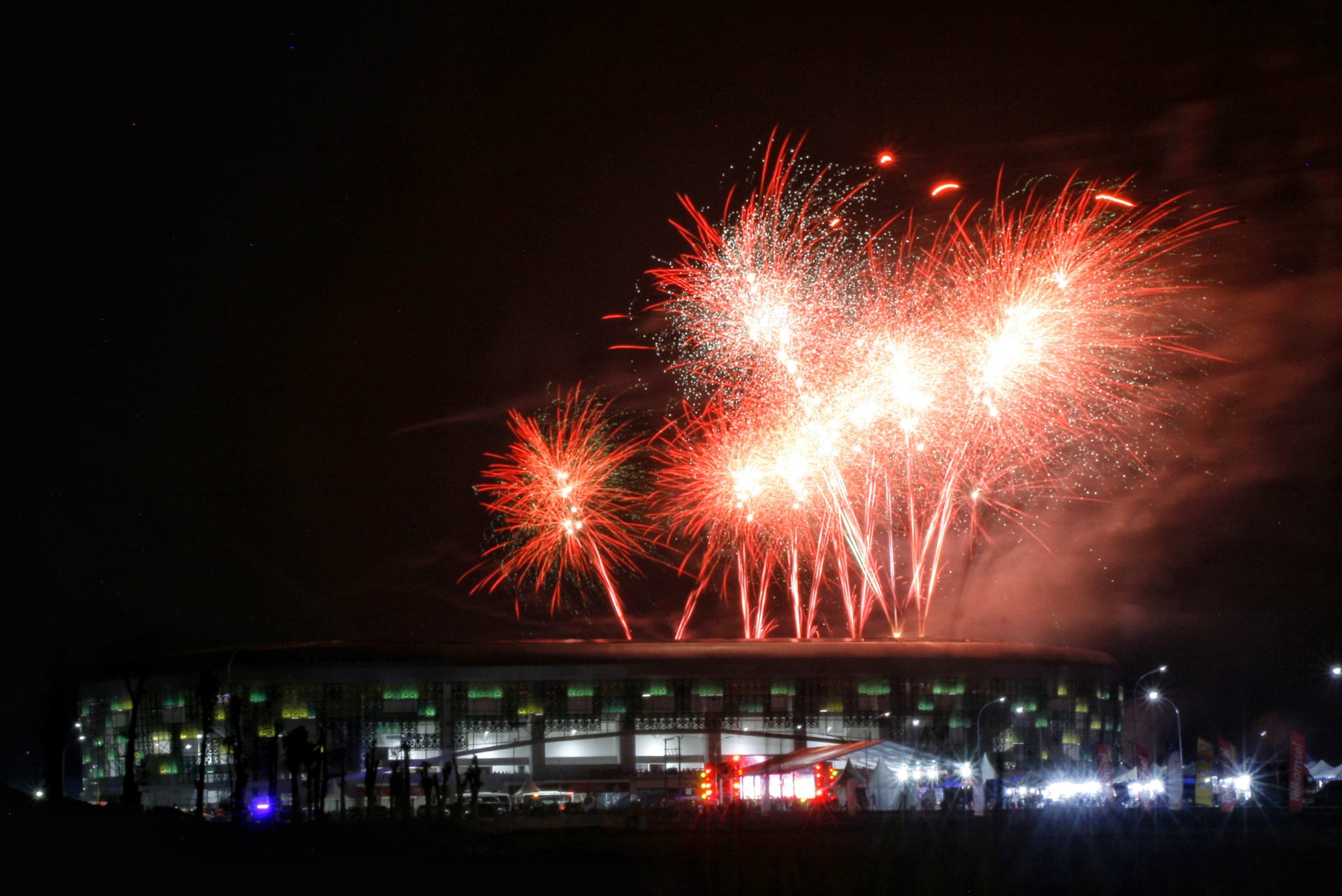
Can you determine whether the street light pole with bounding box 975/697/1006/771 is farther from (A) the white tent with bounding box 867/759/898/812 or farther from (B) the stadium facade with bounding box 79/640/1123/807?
(A) the white tent with bounding box 867/759/898/812

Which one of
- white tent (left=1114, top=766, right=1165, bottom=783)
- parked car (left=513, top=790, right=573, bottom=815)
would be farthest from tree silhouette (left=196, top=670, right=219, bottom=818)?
white tent (left=1114, top=766, right=1165, bottom=783)

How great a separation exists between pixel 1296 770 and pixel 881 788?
19430 mm

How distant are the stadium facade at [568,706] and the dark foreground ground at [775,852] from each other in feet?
126

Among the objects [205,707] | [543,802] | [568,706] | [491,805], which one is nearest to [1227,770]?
[491,805]

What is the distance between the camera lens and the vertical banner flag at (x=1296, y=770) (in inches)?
1905

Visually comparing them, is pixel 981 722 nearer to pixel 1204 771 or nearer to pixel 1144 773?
pixel 1144 773

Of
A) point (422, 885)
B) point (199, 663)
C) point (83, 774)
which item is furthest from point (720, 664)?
point (422, 885)

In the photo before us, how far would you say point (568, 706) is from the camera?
8825 cm

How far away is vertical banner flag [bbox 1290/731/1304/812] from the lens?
48.4 metres

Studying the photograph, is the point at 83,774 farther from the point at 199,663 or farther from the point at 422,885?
the point at 422,885

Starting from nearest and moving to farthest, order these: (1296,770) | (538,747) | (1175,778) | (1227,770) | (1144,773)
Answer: (1296,770) < (1227,770) < (1175,778) < (1144,773) < (538,747)

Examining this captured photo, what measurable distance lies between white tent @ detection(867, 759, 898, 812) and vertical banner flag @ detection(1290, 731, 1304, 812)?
18.6 m

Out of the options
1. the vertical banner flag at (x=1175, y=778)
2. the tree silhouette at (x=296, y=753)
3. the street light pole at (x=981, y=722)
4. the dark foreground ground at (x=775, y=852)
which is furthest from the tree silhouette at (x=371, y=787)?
the street light pole at (x=981, y=722)

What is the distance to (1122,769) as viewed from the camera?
87.1 metres
